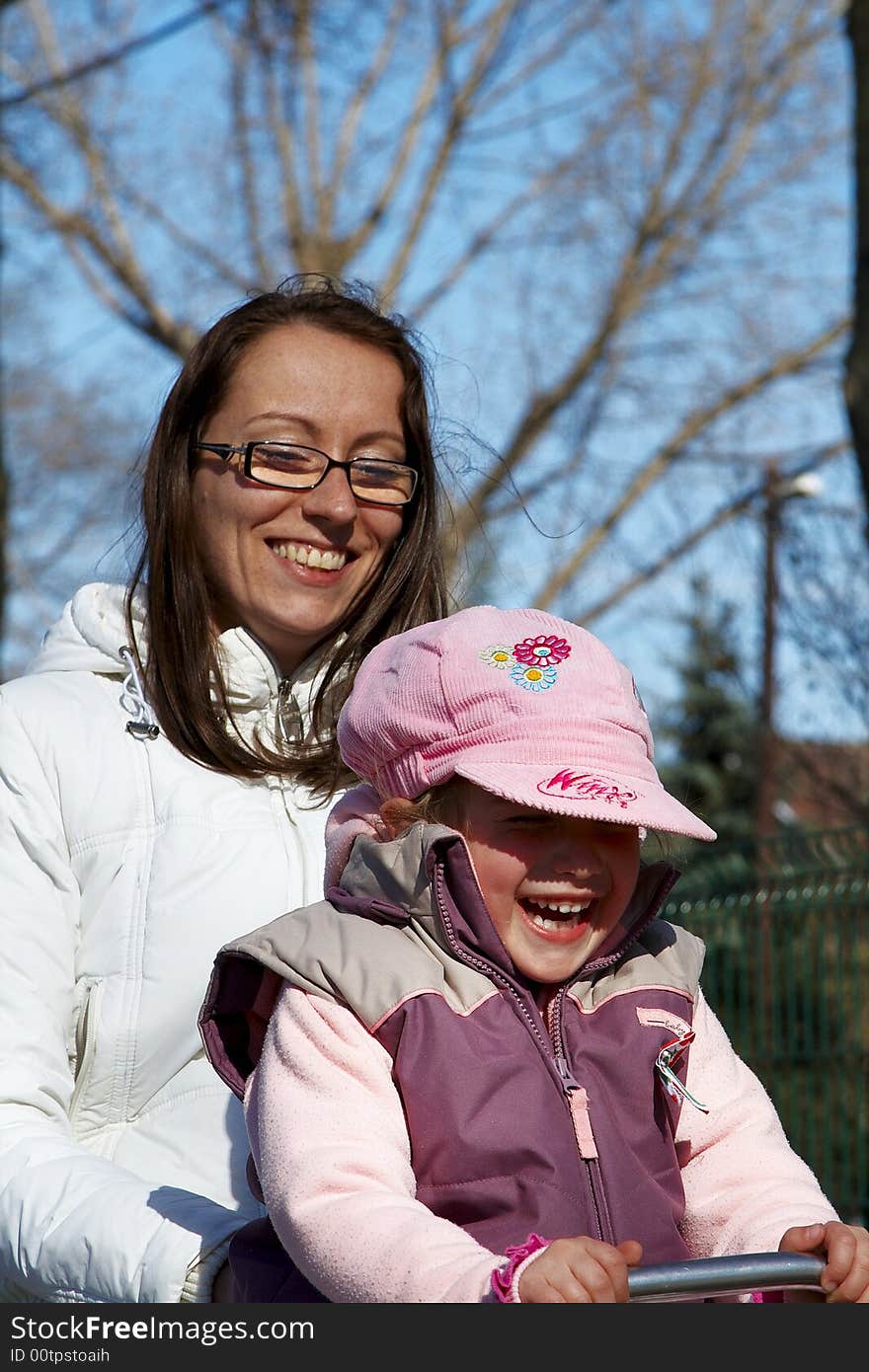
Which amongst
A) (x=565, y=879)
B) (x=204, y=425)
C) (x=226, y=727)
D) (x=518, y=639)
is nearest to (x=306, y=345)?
(x=204, y=425)

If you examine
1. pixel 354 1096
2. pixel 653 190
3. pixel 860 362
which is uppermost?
pixel 653 190

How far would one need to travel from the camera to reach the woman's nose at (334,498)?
10.1ft

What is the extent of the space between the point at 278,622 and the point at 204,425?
0.43 metres

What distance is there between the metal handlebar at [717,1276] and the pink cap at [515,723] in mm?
530

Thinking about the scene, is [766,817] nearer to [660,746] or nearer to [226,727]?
[660,746]

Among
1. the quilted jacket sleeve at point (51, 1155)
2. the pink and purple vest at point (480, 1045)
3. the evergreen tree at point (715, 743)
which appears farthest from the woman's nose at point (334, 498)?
the evergreen tree at point (715, 743)

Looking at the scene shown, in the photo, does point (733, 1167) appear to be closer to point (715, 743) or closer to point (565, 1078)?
point (565, 1078)

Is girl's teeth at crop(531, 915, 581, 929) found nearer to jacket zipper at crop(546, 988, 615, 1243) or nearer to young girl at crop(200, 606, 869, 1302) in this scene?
young girl at crop(200, 606, 869, 1302)

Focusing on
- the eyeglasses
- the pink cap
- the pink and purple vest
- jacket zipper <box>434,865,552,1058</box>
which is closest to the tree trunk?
the eyeglasses

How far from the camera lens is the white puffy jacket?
235 centimetres

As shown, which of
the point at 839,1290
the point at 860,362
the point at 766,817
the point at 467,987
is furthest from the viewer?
the point at 766,817

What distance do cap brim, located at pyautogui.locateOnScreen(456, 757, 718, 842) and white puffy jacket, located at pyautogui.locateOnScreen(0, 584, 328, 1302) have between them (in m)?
0.69

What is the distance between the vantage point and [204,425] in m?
3.21

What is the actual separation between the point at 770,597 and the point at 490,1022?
6718 millimetres
